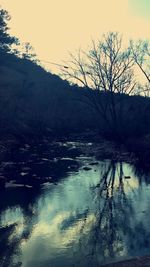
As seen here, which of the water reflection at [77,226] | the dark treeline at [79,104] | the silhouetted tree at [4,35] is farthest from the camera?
the silhouetted tree at [4,35]

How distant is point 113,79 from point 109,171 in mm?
23160

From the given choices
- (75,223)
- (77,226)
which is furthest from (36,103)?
(77,226)

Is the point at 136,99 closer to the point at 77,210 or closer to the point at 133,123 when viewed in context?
the point at 133,123

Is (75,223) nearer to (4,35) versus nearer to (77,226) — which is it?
(77,226)

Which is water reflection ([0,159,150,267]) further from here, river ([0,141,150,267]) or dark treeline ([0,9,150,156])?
dark treeline ([0,9,150,156])

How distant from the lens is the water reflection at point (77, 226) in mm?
8453

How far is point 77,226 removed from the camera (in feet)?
34.8

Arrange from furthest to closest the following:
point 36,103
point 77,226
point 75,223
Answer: point 36,103 → point 75,223 → point 77,226

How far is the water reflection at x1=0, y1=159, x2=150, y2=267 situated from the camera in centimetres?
845

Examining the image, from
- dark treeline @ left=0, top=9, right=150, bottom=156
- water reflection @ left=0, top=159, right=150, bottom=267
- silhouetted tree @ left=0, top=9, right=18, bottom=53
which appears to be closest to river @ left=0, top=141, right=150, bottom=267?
water reflection @ left=0, top=159, right=150, bottom=267

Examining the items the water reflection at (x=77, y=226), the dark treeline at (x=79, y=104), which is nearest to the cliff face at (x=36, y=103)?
the dark treeline at (x=79, y=104)

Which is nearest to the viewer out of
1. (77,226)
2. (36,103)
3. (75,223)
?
(77,226)

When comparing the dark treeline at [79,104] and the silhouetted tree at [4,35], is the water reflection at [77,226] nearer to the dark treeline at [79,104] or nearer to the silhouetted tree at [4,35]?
the dark treeline at [79,104]

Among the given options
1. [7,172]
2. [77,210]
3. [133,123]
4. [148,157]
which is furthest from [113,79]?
[77,210]
